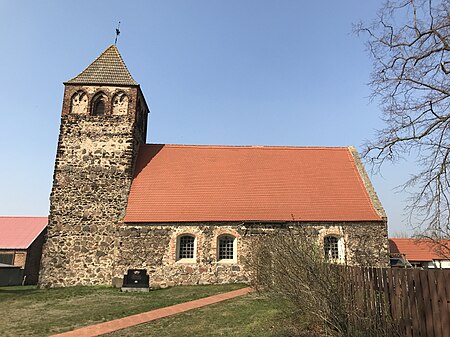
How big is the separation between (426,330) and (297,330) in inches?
106

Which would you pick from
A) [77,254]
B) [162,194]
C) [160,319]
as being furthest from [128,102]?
[160,319]

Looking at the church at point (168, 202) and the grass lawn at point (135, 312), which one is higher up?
the church at point (168, 202)

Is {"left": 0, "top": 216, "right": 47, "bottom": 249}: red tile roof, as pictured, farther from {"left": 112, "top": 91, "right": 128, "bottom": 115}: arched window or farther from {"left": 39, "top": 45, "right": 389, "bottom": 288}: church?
{"left": 112, "top": 91, "right": 128, "bottom": 115}: arched window

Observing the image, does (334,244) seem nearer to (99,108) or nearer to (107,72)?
(99,108)

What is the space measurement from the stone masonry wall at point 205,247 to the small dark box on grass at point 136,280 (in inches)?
41.0

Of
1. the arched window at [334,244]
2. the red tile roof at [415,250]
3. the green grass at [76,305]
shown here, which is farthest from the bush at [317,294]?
the red tile roof at [415,250]

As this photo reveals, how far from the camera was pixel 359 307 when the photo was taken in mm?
6617

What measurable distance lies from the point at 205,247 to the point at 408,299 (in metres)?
11.7

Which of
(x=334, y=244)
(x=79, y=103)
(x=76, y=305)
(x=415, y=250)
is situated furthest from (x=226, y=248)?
(x=415, y=250)

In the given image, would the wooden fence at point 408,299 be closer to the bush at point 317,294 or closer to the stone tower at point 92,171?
the bush at point 317,294

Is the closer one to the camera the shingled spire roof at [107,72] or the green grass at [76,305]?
the green grass at [76,305]

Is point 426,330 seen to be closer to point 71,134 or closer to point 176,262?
point 176,262

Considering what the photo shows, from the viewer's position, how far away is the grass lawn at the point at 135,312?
8312 millimetres

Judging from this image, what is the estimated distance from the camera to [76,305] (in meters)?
12.0
